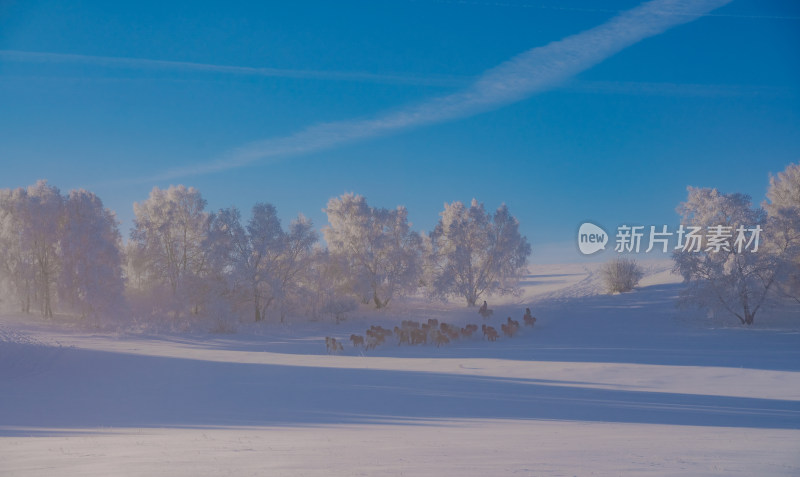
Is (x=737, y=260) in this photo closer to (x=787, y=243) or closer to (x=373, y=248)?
(x=787, y=243)

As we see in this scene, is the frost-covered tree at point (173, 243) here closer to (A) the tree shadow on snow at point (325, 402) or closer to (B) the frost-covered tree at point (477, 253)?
(B) the frost-covered tree at point (477, 253)

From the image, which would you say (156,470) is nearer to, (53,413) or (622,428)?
(622,428)

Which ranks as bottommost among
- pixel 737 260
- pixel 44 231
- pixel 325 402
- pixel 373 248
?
pixel 325 402

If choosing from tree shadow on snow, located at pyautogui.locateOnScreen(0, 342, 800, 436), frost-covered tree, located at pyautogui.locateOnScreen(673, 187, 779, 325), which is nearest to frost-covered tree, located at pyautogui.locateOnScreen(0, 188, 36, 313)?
tree shadow on snow, located at pyautogui.locateOnScreen(0, 342, 800, 436)

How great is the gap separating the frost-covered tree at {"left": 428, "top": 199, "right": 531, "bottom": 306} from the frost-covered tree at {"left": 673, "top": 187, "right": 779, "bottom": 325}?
14.8 meters

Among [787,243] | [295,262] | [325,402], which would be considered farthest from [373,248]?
[325,402]

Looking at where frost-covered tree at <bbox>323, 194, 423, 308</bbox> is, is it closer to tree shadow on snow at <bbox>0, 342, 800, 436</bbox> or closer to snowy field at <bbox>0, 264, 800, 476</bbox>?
snowy field at <bbox>0, 264, 800, 476</bbox>

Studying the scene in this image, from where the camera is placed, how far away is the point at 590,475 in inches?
184

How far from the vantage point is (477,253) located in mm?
40188

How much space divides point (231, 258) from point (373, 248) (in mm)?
10737

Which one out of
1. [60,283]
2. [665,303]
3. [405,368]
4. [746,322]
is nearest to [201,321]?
[60,283]

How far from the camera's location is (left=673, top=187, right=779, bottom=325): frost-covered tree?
25.1 metres

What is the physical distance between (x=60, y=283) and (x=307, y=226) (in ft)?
52.9

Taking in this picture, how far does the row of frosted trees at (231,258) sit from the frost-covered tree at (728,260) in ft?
49.6
